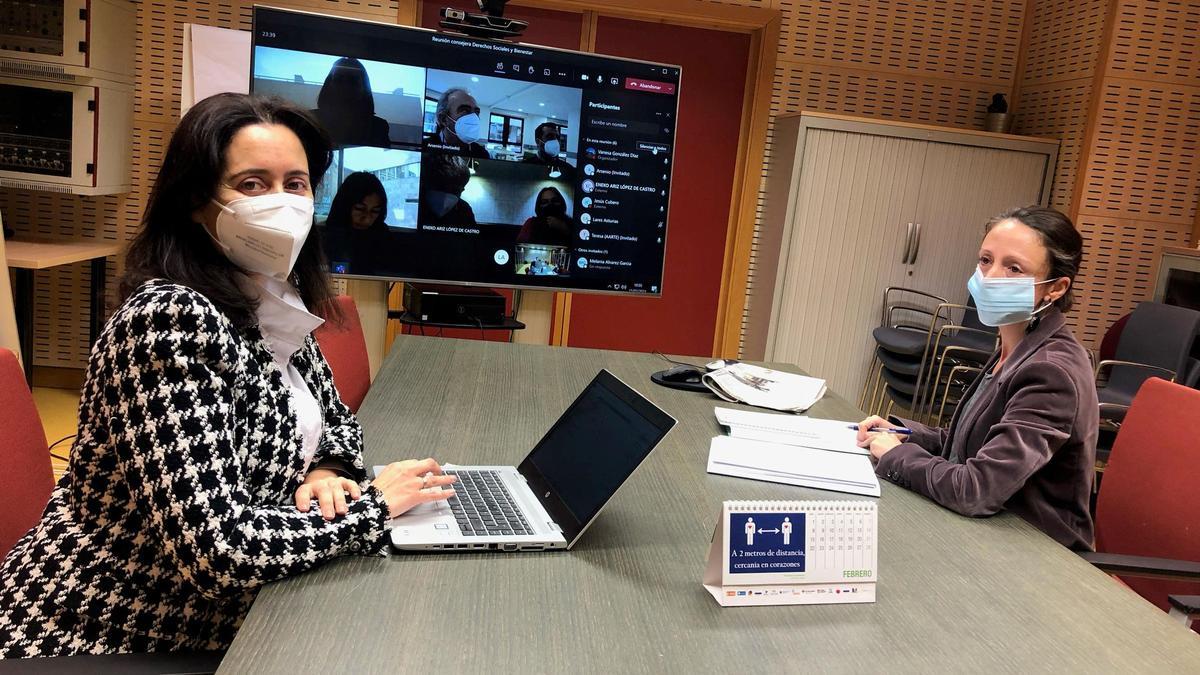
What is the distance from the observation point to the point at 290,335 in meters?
1.36

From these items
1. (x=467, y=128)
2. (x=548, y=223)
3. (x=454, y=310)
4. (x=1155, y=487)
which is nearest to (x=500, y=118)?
(x=467, y=128)

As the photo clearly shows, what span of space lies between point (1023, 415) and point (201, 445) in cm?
147

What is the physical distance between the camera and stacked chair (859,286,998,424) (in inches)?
166

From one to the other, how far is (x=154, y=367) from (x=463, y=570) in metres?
0.48

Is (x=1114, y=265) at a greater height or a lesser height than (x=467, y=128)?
lesser

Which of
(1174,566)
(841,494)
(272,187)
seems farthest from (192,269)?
(1174,566)

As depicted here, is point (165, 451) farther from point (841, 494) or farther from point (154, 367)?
point (841, 494)

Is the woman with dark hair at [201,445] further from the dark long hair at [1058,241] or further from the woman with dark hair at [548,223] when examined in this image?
the woman with dark hair at [548,223]

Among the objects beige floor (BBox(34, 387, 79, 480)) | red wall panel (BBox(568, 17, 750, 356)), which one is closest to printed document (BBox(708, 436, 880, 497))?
beige floor (BBox(34, 387, 79, 480))

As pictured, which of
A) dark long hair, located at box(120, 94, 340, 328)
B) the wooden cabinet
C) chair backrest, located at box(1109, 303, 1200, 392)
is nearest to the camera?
dark long hair, located at box(120, 94, 340, 328)

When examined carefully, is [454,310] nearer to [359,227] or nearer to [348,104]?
[359,227]

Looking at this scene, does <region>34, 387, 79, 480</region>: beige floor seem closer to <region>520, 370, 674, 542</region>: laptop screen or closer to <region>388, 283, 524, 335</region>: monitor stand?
<region>388, 283, 524, 335</region>: monitor stand

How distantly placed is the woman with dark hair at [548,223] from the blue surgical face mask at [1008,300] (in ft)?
6.56

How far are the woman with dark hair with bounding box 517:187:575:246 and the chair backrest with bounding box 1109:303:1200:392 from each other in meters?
2.67
